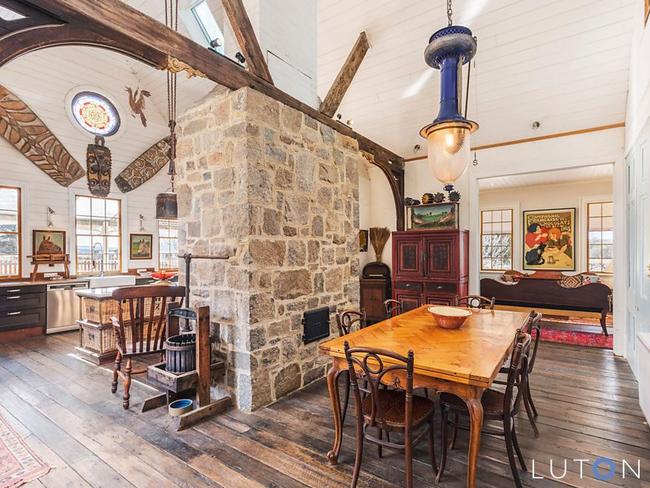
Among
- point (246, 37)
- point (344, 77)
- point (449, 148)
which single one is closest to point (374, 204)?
point (344, 77)

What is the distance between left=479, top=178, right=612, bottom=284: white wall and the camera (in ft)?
24.7

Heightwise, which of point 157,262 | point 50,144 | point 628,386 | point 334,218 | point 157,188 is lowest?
point 628,386

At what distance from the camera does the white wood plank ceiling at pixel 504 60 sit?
3.68 m

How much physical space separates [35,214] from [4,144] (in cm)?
114

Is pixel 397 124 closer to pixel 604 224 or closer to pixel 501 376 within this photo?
pixel 501 376

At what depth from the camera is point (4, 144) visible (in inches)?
212

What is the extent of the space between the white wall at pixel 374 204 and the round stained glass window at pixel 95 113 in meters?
4.87

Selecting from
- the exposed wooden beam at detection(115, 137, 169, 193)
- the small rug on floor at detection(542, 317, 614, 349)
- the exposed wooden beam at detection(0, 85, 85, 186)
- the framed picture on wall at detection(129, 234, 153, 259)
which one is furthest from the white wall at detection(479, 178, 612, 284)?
the exposed wooden beam at detection(0, 85, 85, 186)

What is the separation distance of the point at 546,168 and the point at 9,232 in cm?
826

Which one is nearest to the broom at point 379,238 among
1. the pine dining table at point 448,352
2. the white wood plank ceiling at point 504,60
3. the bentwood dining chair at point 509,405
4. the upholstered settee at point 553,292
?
the white wood plank ceiling at point 504,60

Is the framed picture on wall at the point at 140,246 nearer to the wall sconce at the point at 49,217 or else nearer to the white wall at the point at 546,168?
the wall sconce at the point at 49,217

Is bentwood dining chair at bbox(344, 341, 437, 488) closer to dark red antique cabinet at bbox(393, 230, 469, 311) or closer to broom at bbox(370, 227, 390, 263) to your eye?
dark red antique cabinet at bbox(393, 230, 469, 311)

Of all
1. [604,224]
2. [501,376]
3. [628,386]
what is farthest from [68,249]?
[604,224]

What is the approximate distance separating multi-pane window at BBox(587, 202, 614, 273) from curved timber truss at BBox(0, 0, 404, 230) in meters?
7.86
